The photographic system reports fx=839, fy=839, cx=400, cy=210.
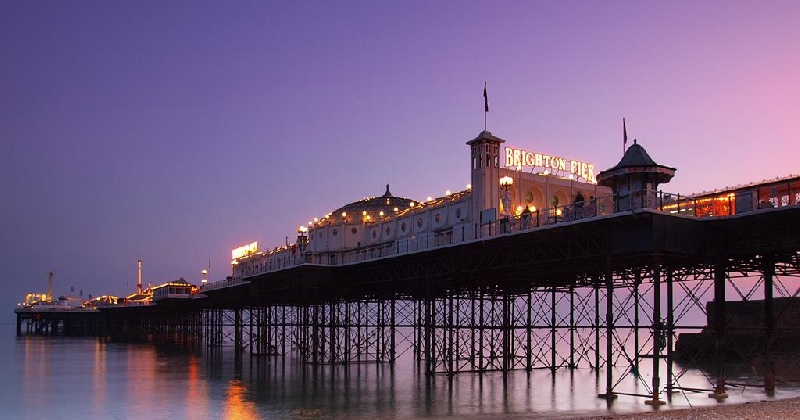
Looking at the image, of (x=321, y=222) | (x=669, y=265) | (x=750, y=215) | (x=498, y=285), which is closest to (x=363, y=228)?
(x=321, y=222)

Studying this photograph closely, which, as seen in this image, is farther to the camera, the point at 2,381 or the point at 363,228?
the point at 363,228

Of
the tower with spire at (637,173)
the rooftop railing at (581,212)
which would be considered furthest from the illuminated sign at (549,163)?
the tower with spire at (637,173)

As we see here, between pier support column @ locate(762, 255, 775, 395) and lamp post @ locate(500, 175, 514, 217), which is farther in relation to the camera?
lamp post @ locate(500, 175, 514, 217)

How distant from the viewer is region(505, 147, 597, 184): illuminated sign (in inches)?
2026

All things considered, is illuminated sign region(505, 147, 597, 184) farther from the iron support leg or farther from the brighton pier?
the iron support leg

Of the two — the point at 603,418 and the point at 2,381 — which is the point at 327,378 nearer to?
the point at 2,381

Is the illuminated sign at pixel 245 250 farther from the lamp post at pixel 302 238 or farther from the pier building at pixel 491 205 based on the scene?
the pier building at pixel 491 205

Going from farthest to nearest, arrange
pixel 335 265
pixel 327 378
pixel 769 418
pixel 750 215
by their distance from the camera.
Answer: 1. pixel 335 265
2. pixel 327 378
3. pixel 750 215
4. pixel 769 418

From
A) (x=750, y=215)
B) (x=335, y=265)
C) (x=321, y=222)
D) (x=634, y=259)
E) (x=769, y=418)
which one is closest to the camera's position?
(x=769, y=418)

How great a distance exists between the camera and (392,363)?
235ft

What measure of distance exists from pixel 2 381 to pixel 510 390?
35507 millimetres

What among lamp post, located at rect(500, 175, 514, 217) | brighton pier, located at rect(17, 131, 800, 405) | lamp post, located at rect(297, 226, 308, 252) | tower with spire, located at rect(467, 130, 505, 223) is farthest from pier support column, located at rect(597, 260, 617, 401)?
lamp post, located at rect(297, 226, 308, 252)

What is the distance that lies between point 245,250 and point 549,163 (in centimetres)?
6740

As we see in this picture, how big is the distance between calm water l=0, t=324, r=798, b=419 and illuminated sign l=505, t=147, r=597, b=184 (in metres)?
13.4
